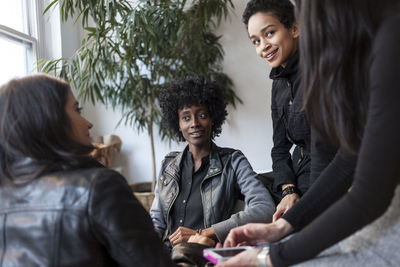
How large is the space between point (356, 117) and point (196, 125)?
1.26 m

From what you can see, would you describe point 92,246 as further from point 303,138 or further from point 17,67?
point 17,67

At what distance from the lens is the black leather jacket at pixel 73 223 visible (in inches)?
37.3

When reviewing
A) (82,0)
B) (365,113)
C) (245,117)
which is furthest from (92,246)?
(245,117)

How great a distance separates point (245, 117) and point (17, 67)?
→ 2.17 meters

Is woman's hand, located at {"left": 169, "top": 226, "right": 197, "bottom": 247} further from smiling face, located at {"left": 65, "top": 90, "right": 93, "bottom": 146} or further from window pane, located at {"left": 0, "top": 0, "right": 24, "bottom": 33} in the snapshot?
window pane, located at {"left": 0, "top": 0, "right": 24, "bottom": 33}

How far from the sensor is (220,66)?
405cm

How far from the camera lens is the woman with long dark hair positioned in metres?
0.95

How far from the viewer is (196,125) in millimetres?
2096

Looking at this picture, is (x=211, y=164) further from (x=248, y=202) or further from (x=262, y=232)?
(x=262, y=232)

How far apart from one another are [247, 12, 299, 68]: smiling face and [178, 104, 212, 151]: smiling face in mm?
486

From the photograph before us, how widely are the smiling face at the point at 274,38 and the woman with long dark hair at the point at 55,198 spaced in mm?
1077

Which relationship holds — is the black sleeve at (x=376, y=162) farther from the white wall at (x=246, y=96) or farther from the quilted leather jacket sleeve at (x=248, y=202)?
the white wall at (x=246, y=96)

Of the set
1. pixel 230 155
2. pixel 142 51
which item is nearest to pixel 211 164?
pixel 230 155

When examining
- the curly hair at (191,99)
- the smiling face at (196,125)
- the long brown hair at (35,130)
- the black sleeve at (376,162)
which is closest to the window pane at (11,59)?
the curly hair at (191,99)
